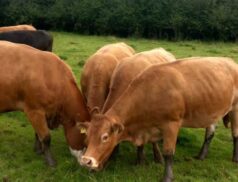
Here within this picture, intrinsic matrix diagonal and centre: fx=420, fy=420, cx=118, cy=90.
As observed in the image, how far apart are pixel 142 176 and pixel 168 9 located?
83.8 ft

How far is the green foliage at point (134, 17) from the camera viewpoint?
3012 centimetres

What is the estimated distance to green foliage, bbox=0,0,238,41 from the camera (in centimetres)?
3012

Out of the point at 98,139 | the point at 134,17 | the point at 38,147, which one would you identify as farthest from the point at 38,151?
the point at 134,17

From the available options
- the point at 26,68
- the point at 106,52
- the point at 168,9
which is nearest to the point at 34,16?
the point at 168,9

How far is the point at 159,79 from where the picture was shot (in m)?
6.89

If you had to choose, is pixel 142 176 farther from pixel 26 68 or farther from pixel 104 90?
pixel 26 68

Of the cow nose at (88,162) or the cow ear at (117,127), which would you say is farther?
the cow ear at (117,127)

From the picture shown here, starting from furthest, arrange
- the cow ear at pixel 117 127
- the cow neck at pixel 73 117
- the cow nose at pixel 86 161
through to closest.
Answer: the cow neck at pixel 73 117, the cow ear at pixel 117 127, the cow nose at pixel 86 161

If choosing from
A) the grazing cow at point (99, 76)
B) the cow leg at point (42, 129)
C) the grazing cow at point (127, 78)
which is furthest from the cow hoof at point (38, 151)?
the grazing cow at point (127, 78)

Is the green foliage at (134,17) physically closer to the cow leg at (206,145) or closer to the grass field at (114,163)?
the grass field at (114,163)

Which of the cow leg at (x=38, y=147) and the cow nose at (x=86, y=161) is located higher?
the cow nose at (x=86, y=161)

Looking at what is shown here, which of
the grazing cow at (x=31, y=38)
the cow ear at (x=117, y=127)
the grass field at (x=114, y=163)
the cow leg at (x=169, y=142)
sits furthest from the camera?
the grazing cow at (x=31, y=38)

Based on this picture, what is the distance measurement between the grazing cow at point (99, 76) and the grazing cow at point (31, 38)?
3471mm

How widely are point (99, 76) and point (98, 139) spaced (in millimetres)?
2597
